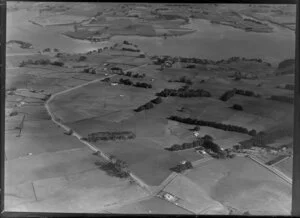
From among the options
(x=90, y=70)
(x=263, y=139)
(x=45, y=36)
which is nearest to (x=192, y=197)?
(x=263, y=139)

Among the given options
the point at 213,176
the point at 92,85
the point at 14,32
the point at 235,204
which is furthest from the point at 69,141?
the point at 235,204

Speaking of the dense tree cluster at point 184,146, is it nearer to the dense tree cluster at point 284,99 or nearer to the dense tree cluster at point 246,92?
the dense tree cluster at point 246,92

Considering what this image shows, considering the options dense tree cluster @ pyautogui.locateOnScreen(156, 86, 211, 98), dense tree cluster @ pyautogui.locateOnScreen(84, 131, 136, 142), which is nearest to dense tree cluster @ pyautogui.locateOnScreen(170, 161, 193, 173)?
dense tree cluster @ pyautogui.locateOnScreen(84, 131, 136, 142)

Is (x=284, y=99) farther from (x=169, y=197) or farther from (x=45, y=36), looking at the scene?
(x=45, y=36)

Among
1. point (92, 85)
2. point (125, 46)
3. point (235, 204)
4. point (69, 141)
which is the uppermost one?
point (125, 46)

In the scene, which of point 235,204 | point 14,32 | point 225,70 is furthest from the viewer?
point 225,70

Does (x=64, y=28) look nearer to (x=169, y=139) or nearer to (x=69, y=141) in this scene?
(x=69, y=141)
